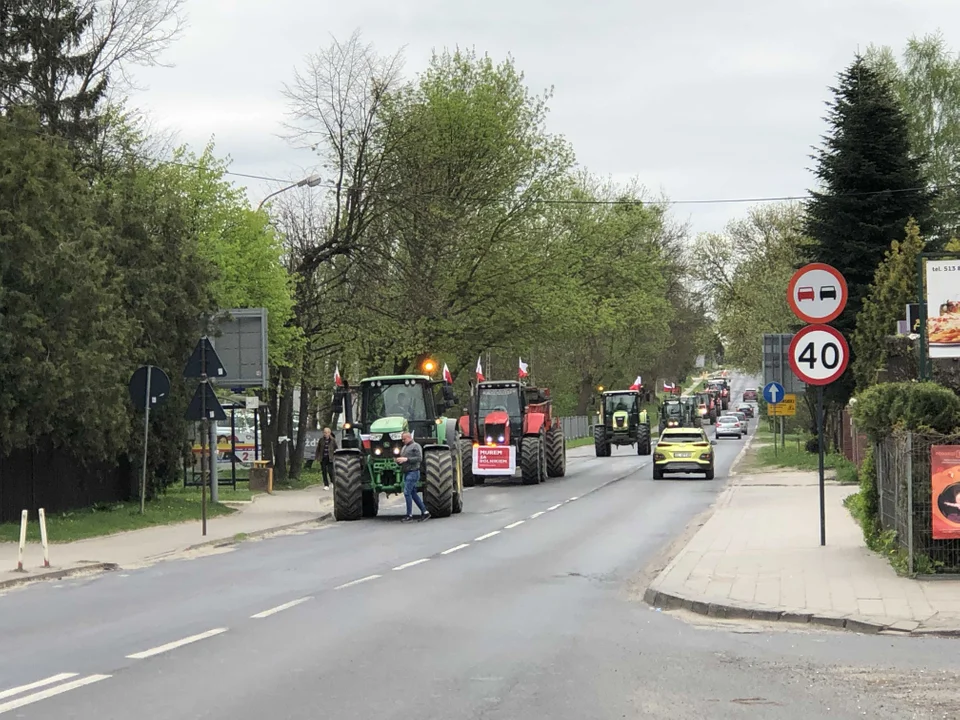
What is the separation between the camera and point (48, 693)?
344 inches

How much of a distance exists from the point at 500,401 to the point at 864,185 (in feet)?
44.2

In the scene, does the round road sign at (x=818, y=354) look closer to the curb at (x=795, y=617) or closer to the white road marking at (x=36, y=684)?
the curb at (x=795, y=617)

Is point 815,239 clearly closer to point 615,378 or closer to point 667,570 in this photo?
point 667,570

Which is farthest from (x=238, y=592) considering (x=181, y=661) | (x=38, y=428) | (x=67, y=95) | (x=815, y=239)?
(x=815, y=239)

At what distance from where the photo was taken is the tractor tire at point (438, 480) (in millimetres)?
25562

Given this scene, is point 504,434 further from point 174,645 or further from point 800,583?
point 174,645

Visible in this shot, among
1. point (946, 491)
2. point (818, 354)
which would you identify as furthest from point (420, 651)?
point (818, 354)

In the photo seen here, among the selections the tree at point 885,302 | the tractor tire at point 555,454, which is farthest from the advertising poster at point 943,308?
the tractor tire at point 555,454

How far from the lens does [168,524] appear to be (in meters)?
25.2

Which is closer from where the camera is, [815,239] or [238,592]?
[238,592]

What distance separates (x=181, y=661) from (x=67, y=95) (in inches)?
1132

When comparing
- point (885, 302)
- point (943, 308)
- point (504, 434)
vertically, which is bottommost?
point (504, 434)

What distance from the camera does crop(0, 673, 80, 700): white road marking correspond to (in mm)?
8756

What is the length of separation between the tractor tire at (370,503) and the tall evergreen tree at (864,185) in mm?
20496
